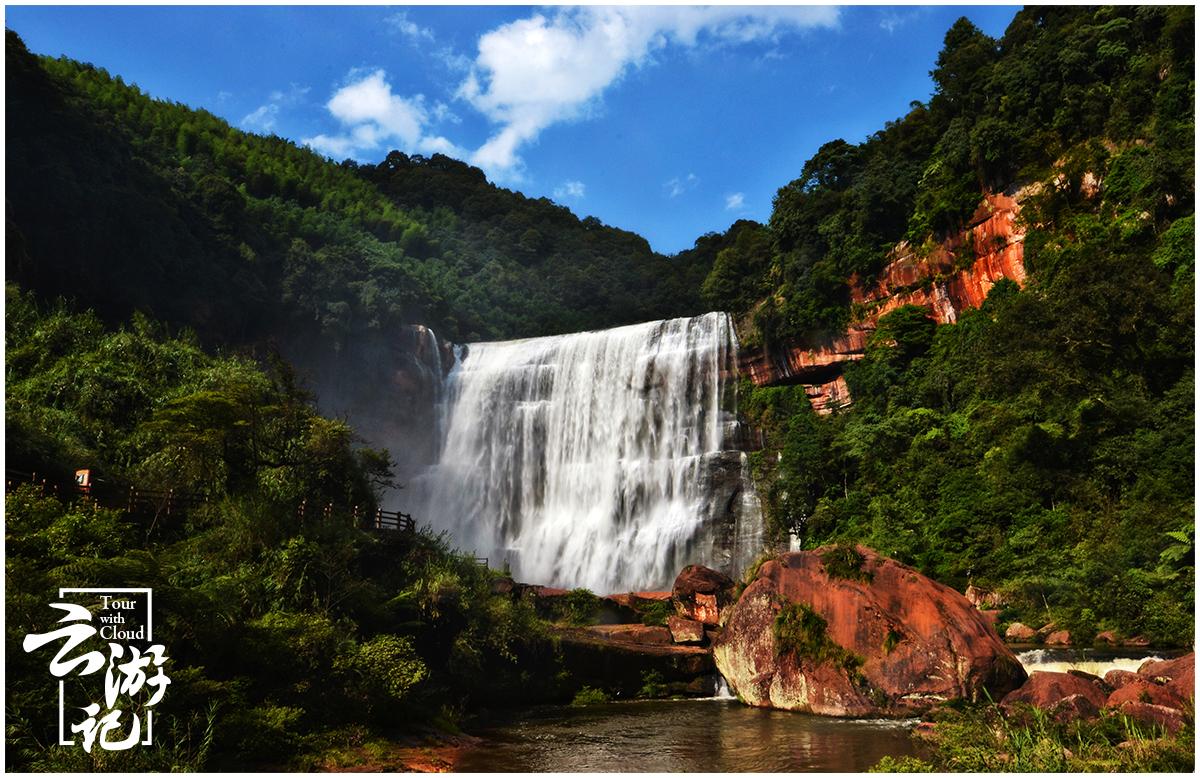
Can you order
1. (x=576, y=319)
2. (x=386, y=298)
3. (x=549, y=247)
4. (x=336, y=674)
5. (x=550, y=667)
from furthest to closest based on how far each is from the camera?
(x=549, y=247)
(x=576, y=319)
(x=386, y=298)
(x=550, y=667)
(x=336, y=674)

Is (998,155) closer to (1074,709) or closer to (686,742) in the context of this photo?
(1074,709)

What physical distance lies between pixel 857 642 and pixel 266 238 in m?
39.0

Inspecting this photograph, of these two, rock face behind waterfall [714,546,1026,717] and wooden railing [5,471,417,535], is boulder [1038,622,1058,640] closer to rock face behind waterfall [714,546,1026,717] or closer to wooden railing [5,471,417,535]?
rock face behind waterfall [714,546,1026,717]

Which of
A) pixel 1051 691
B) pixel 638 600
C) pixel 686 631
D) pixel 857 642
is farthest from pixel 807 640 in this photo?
pixel 638 600

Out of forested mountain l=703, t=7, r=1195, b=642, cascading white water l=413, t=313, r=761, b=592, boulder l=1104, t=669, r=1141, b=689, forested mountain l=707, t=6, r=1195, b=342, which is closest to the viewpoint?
boulder l=1104, t=669, r=1141, b=689

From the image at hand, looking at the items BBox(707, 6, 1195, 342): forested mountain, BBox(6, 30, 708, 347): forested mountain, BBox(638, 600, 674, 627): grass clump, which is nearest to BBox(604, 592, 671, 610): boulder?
BBox(638, 600, 674, 627): grass clump

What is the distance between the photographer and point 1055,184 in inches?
1202

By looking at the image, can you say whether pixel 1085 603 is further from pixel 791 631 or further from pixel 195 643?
pixel 195 643

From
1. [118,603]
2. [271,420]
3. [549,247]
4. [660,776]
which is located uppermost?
[549,247]

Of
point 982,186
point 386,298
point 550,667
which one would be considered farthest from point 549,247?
point 550,667

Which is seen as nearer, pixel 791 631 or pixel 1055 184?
pixel 791 631

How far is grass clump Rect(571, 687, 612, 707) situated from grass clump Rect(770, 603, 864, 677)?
4.43 m

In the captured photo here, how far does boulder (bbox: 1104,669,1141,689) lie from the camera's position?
12.1 metres

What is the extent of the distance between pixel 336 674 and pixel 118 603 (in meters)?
3.22
